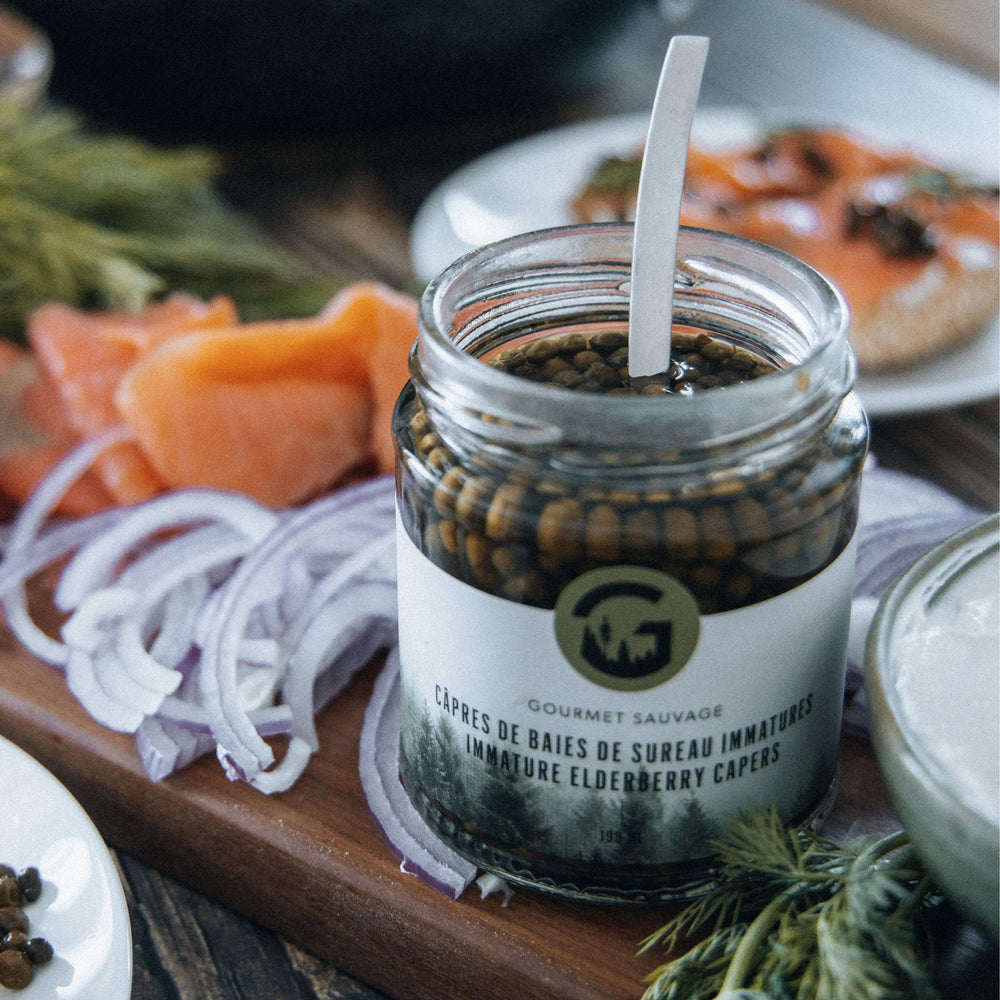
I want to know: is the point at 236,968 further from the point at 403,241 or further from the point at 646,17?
the point at 646,17

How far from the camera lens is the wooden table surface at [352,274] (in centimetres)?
90

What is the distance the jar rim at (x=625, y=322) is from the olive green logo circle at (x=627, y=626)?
8cm

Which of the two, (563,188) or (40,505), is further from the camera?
(563,188)

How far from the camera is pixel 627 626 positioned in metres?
0.71

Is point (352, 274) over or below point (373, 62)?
below

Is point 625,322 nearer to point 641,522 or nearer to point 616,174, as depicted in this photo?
point 641,522

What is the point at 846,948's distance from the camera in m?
0.68

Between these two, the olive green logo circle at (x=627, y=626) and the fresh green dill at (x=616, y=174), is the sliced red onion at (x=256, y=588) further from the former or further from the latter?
the fresh green dill at (x=616, y=174)

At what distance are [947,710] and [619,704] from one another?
18 centimetres

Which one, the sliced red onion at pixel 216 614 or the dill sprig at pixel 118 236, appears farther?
the dill sprig at pixel 118 236

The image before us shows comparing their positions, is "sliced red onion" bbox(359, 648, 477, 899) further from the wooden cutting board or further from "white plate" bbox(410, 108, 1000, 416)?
"white plate" bbox(410, 108, 1000, 416)

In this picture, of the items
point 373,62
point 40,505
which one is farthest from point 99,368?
point 373,62

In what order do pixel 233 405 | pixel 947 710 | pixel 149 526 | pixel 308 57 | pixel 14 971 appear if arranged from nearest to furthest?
pixel 947 710 < pixel 14 971 < pixel 149 526 < pixel 233 405 < pixel 308 57

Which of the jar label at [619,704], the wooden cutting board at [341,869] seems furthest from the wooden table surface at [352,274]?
the jar label at [619,704]
